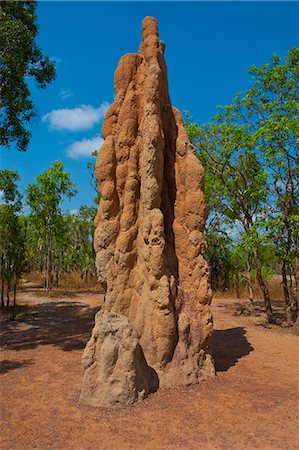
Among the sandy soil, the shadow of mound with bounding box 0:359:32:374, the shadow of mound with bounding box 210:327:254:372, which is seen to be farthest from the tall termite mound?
the shadow of mound with bounding box 0:359:32:374

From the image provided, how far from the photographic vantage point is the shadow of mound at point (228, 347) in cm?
854

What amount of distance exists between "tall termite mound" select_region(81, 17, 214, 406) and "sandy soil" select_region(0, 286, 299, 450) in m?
0.66

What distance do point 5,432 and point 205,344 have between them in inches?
146

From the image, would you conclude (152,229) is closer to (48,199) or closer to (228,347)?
(228,347)

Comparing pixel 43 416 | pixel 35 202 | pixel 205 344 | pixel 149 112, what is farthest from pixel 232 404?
pixel 35 202

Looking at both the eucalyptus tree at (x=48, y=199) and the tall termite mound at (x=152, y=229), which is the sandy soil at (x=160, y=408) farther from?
the eucalyptus tree at (x=48, y=199)

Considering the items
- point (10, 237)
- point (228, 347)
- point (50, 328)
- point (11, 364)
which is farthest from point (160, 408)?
point (10, 237)

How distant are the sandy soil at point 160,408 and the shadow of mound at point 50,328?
13 centimetres

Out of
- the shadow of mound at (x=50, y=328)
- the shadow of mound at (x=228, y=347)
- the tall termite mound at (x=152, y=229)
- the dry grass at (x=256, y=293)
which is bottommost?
the shadow of mound at (x=228, y=347)

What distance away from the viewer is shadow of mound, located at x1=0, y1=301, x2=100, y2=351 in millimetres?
10282

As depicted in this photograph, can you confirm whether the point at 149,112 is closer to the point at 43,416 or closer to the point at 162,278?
the point at 162,278

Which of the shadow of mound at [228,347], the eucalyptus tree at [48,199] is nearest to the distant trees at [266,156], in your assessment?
the shadow of mound at [228,347]

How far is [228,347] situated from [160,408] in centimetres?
464

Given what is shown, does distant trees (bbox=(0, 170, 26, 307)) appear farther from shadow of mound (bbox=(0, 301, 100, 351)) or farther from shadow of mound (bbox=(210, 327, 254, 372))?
shadow of mound (bbox=(210, 327, 254, 372))
